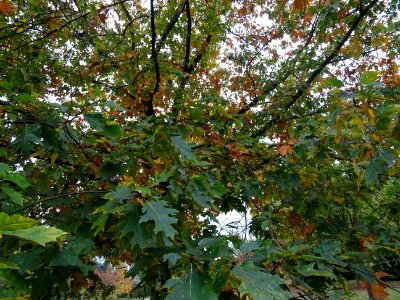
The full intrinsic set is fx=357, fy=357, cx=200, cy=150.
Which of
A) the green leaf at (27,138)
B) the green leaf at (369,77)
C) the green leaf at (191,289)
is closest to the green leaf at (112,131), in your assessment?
the green leaf at (27,138)

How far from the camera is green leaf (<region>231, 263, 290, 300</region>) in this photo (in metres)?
1.23

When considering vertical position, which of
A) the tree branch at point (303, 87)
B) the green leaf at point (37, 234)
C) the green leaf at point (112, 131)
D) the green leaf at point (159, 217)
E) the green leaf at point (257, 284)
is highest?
the tree branch at point (303, 87)

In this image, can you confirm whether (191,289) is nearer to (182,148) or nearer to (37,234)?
(37,234)

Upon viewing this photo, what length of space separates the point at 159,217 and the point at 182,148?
983 millimetres

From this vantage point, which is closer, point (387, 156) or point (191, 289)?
point (191, 289)

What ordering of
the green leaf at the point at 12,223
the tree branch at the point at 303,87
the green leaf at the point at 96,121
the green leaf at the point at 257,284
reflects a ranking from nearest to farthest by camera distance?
1. the green leaf at the point at 12,223
2. the green leaf at the point at 257,284
3. the green leaf at the point at 96,121
4. the tree branch at the point at 303,87

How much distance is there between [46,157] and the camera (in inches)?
123

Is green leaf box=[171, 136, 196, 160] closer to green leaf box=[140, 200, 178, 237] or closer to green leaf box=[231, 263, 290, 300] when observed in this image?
green leaf box=[140, 200, 178, 237]

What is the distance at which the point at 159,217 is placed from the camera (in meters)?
1.42

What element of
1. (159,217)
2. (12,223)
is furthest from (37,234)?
(159,217)

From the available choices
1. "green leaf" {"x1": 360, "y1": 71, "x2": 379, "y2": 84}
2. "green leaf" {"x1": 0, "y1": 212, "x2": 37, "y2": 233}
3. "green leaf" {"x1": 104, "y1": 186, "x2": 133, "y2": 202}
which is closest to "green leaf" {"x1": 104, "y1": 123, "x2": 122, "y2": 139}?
"green leaf" {"x1": 104, "y1": 186, "x2": 133, "y2": 202}

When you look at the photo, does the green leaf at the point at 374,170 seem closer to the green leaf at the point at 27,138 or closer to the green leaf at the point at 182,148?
the green leaf at the point at 182,148

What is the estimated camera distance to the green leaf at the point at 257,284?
123cm

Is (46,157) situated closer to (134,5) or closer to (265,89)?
(265,89)
